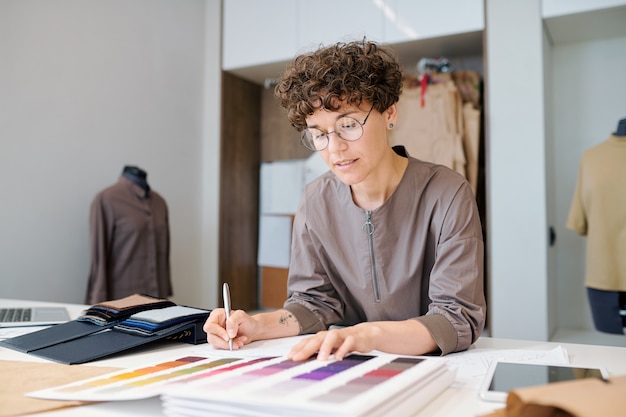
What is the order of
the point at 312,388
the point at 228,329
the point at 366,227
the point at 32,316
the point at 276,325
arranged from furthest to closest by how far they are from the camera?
the point at 32,316, the point at 366,227, the point at 276,325, the point at 228,329, the point at 312,388

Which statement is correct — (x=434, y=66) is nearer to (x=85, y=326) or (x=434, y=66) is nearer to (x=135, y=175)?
(x=135, y=175)

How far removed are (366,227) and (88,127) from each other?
2.37 meters

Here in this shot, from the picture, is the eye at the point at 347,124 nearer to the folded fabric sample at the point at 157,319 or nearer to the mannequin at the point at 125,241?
the folded fabric sample at the point at 157,319

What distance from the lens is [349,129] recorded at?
51.2 inches

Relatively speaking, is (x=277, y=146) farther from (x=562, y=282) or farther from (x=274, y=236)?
(x=562, y=282)

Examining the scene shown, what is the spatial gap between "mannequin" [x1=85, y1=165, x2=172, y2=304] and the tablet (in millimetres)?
2389

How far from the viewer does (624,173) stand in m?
2.51

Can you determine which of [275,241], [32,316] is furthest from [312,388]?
[275,241]

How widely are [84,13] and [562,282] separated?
3.21 metres

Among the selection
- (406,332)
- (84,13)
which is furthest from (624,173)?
A: (84,13)

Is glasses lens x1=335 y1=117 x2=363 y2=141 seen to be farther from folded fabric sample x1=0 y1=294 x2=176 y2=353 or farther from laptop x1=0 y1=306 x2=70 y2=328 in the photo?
laptop x1=0 y1=306 x2=70 y2=328

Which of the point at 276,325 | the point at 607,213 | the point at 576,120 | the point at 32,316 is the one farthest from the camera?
the point at 576,120

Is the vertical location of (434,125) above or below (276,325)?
above

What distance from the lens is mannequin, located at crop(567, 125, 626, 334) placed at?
8.28 feet
